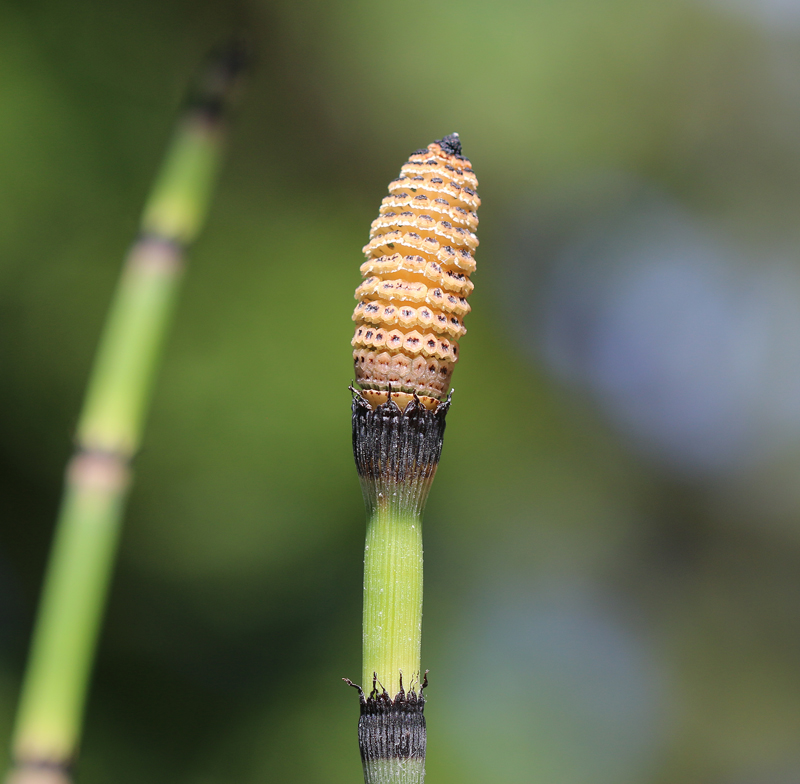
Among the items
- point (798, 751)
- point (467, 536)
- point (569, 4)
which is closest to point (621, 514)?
point (467, 536)

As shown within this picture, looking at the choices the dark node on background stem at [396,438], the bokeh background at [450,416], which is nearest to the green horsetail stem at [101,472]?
the dark node on background stem at [396,438]

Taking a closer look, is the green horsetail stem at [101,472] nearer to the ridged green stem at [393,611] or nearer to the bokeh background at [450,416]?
the ridged green stem at [393,611]

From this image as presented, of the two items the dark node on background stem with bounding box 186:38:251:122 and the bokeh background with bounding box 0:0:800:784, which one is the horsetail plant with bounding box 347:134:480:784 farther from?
the bokeh background with bounding box 0:0:800:784

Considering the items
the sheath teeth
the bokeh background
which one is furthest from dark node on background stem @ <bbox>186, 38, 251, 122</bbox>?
the bokeh background

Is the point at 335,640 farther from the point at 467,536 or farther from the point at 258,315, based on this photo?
the point at 258,315

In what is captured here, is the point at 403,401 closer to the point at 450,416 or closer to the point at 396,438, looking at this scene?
the point at 396,438

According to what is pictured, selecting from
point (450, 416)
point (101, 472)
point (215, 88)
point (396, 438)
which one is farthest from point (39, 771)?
point (450, 416)
